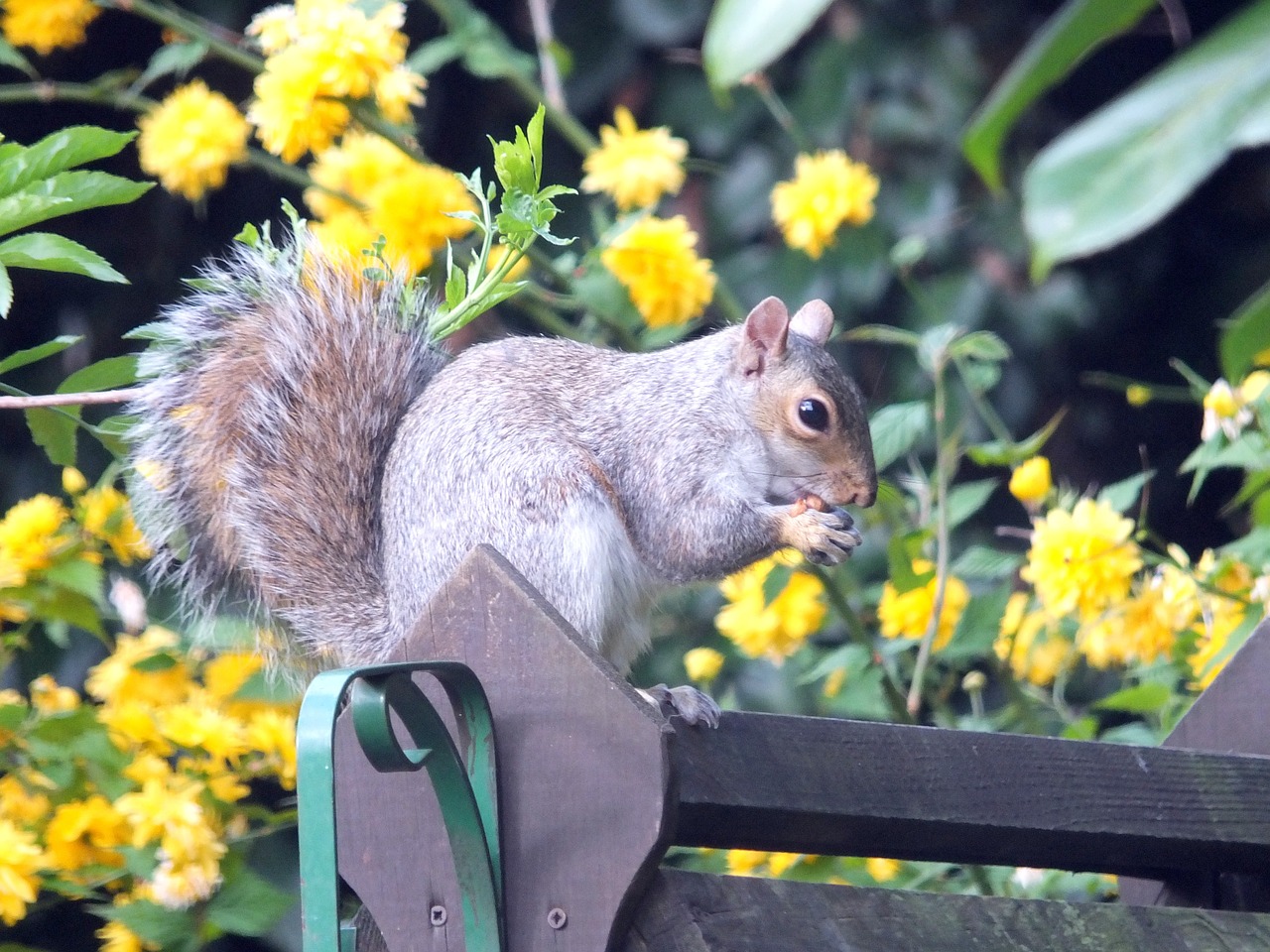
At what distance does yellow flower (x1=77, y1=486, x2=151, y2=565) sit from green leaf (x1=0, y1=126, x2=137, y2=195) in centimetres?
43

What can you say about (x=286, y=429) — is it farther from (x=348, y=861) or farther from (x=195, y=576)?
(x=348, y=861)

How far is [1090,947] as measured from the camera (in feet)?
2.31

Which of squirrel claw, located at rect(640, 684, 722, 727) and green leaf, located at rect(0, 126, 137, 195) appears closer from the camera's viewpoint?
squirrel claw, located at rect(640, 684, 722, 727)

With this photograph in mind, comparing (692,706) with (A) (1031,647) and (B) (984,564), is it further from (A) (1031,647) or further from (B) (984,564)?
(A) (1031,647)

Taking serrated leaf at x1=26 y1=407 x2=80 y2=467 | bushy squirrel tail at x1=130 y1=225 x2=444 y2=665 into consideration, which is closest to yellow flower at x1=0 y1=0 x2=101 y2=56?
bushy squirrel tail at x1=130 y1=225 x2=444 y2=665

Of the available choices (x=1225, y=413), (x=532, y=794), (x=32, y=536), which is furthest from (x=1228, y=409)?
(x=32, y=536)

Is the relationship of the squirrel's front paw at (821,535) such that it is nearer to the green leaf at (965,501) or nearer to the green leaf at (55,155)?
the green leaf at (965,501)

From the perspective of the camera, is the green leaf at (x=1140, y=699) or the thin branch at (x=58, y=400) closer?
the thin branch at (x=58, y=400)

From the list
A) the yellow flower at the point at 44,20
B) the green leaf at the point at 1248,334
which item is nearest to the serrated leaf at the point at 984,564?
the yellow flower at the point at 44,20

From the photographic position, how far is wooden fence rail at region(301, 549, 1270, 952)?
1.94 feet

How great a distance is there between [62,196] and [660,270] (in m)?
0.60

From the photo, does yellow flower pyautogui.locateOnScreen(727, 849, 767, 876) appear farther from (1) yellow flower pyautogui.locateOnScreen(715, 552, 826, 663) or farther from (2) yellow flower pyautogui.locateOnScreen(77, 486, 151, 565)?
(2) yellow flower pyautogui.locateOnScreen(77, 486, 151, 565)

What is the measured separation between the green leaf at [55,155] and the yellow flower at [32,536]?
0.42m

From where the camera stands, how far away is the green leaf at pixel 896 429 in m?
1.23
